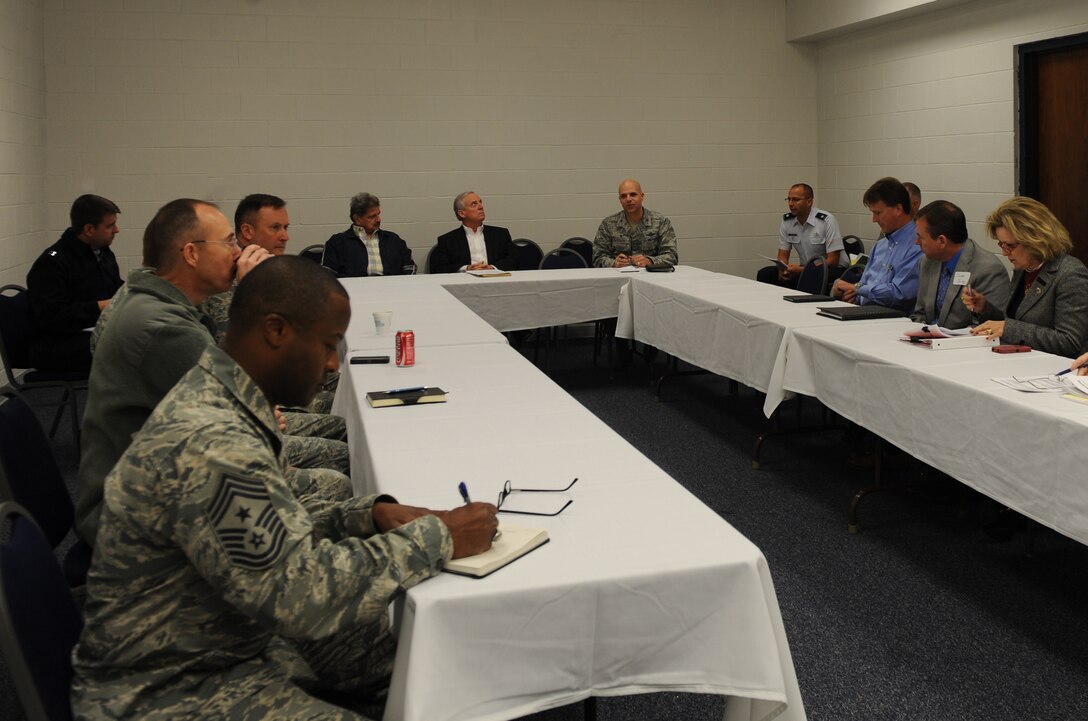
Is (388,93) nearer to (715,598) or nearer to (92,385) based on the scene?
(92,385)

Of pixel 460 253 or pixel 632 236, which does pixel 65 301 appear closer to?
pixel 460 253

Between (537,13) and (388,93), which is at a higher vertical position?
(537,13)

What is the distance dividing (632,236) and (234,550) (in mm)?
5407

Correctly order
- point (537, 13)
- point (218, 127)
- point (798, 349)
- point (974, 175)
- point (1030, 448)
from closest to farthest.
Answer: point (1030, 448) → point (798, 349) → point (974, 175) → point (218, 127) → point (537, 13)

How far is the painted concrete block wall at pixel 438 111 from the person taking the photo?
666 cm

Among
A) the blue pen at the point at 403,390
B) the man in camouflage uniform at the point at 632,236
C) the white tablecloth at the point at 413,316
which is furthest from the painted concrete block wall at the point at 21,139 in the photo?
the blue pen at the point at 403,390

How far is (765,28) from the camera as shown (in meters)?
7.86

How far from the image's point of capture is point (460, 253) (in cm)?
673

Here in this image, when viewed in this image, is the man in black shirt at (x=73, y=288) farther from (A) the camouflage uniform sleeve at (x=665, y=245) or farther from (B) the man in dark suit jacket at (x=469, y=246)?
(A) the camouflage uniform sleeve at (x=665, y=245)

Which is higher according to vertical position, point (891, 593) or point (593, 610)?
point (593, 610)

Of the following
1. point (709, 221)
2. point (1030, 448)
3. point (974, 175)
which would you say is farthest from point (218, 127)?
point (1030, 448)

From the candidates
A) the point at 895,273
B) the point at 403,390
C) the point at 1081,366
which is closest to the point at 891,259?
the point at 895,273

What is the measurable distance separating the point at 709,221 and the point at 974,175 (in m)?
2.23

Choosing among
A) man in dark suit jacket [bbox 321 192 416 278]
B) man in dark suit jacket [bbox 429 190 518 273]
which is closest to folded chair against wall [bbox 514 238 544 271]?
man in dark suit jacket [bbox 429 190 518 273]
